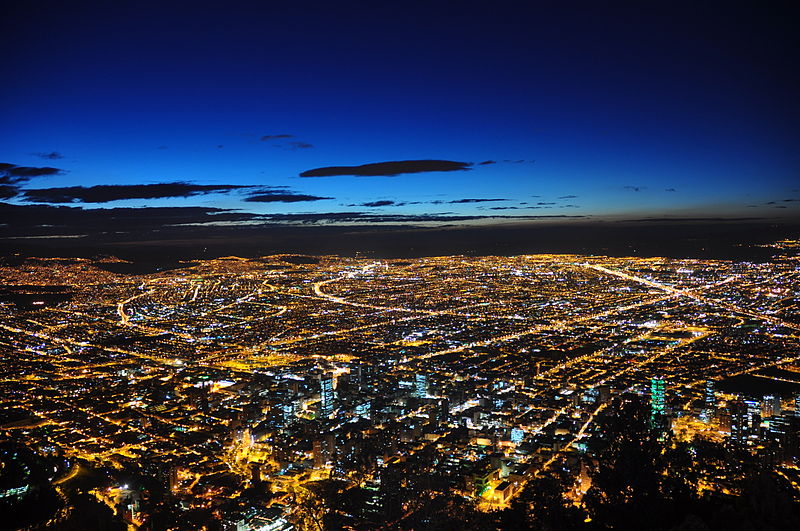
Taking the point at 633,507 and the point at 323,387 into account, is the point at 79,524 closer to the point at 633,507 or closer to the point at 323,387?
the point at 323,387

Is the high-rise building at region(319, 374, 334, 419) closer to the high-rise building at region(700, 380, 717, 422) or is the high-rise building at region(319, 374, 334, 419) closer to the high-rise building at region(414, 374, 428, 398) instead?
the high-rise building at region(414, 374, 428, 398)

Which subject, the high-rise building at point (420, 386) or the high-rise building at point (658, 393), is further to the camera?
the high-rise building at point (420, 386)

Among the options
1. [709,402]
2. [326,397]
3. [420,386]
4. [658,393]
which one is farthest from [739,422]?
[326,397]

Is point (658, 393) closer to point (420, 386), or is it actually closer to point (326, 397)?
point (420, 386)

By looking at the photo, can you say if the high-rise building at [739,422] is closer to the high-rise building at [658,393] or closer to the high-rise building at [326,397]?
the high-rise building at [658,393]

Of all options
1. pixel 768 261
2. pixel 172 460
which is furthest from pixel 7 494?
pixel 768 261

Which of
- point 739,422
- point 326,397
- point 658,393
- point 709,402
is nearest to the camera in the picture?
point 739,422

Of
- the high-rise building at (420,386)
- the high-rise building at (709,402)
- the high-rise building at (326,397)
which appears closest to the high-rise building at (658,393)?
the high-rise building at (709,402)

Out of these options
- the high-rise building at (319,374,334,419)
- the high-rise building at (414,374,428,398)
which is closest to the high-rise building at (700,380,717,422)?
the high-rise building at (414,374,428,398)
